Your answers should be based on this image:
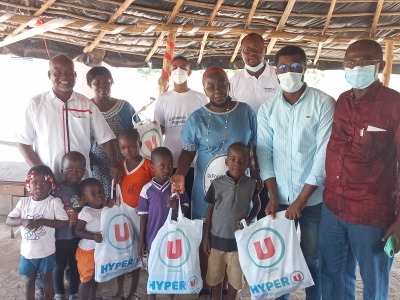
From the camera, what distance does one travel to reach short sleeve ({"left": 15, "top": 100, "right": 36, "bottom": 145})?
2.35 m

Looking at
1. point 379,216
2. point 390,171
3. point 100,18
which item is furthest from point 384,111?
point 100,18

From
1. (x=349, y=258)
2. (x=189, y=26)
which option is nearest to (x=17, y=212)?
(x=349, y=258)

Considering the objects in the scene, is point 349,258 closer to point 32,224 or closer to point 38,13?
point 32,224

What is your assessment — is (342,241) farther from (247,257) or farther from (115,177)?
(115,177)

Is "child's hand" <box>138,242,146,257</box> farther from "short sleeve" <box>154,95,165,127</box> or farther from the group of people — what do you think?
"short sleeve" <box>154,95,165,127</box>

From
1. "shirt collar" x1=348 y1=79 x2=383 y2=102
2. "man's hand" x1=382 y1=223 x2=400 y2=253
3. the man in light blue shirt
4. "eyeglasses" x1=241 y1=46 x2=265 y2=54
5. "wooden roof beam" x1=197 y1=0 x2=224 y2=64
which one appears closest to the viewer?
"man's hand" x1=382 y1=223 x2=400 y2=253

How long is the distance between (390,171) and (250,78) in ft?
4.54

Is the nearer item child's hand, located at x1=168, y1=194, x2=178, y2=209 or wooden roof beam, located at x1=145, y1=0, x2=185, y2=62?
child's hand, located at x1=168, y1=194, x2=178, y2=209

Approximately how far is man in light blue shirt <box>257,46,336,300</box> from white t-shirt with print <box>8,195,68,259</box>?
1450 mm

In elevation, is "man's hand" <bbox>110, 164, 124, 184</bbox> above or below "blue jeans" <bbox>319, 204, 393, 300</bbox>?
above

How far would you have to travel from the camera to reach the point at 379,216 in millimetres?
1748

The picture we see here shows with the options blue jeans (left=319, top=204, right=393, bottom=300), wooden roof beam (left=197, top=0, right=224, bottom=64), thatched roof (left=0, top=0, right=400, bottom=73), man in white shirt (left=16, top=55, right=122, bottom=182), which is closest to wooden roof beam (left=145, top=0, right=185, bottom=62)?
thatched roof (left=0, top=0, right=400, bottom=73)

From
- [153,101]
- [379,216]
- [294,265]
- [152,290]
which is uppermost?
[153,101]

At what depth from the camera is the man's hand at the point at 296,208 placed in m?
2.02
